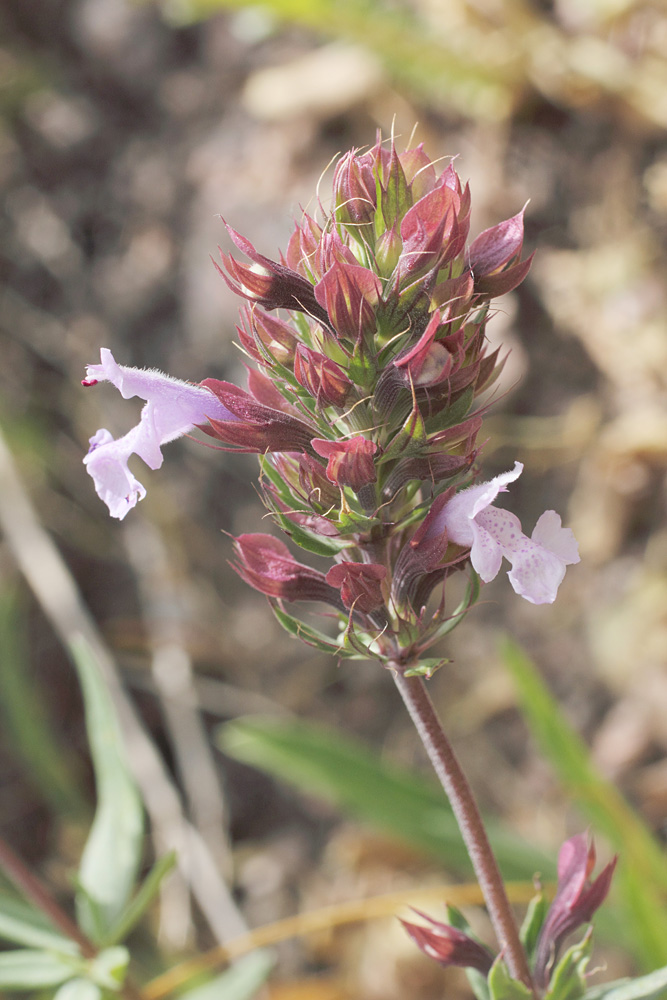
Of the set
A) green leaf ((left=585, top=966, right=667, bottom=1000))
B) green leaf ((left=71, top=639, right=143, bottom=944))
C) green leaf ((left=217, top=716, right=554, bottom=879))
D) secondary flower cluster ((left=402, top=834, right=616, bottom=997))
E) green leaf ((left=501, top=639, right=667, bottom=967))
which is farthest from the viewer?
green leaf ((left=217, top=716, right=554, bottom=879))

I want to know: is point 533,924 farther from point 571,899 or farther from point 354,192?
point 354,192

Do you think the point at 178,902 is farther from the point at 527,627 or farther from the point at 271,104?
the point at 271,104

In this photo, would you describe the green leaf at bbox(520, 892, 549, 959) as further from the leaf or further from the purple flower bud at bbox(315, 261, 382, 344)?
the purple flower bud at bbox(315, 261, 382, 344)

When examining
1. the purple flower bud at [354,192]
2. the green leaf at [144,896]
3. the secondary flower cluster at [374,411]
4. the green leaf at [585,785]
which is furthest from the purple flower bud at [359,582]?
the green leaf at [585,785]

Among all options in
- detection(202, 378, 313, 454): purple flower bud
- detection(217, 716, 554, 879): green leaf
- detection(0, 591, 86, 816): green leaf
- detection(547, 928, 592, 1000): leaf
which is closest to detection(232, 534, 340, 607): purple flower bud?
detection(202, 378, 313, 454): purple flower bud

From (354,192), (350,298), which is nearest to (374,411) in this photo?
(350,298)

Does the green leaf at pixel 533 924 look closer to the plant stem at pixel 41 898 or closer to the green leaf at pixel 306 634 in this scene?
the green leaf at pixel 306 634
